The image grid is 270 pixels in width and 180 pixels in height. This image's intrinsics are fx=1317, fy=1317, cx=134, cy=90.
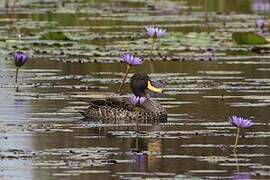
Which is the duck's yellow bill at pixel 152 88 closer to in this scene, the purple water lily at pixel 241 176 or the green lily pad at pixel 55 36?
the purple water lily at pixel 241 176


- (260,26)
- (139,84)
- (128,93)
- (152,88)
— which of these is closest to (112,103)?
(139,84)

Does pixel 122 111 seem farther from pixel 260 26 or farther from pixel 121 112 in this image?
pixel 260 26

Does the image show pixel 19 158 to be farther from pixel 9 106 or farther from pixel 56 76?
pixel 56 76

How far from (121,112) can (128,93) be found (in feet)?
6.11

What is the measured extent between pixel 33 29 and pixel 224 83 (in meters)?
8.38

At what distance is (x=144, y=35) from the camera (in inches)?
883

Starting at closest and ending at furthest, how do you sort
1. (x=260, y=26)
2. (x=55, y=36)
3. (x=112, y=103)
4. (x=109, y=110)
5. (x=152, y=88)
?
(x=109, y=110) < (x=112, y=103) < (x=152, y=88) < (x=55, y=36) < (x=260, y=26)

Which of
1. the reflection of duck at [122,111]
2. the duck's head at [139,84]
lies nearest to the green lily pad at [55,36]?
the duck's head at [139,84]

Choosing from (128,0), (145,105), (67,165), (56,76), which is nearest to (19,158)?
(67,165)

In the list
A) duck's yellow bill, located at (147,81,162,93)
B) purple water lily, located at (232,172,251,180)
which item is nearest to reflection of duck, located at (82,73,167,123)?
duck's yellow bill, located at (147,81,162,93)

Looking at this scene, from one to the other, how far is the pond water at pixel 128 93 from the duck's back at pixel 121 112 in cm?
15

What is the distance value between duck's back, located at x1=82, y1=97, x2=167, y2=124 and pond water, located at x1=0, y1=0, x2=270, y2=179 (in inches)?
6.0

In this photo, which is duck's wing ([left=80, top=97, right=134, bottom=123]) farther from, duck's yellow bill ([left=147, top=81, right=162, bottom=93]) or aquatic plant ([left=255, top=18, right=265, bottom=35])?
aquatic plant ([left=255, top=18, right=265, bottom=35])

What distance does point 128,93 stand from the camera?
1525 centimetres
